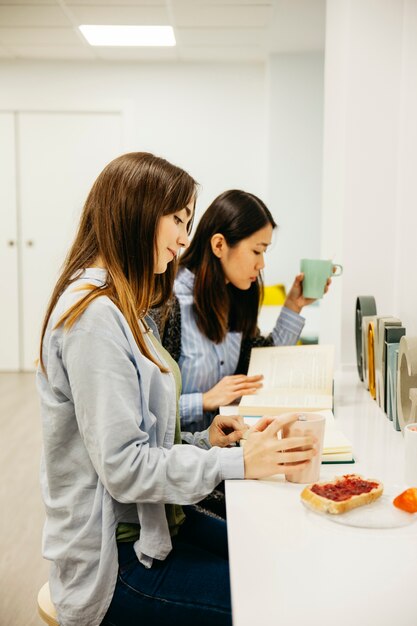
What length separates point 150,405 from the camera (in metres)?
1.11

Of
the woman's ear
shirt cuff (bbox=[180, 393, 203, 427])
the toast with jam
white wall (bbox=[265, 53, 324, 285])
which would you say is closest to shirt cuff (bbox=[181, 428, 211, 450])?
shirt cuff (bbox=[180, 393, 203, 427])

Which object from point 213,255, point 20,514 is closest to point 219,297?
point 213,255

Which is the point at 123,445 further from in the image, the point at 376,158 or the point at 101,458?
the point at 376,158

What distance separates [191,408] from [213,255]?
480 mm

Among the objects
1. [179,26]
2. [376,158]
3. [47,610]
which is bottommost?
[47,610]

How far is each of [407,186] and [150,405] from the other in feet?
4.38

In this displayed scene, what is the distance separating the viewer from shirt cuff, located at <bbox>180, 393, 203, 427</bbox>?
1.70 meters

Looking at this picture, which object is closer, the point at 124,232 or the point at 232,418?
the point at 124,232

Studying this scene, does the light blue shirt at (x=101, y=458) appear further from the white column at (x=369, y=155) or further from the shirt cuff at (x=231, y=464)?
the white column at (x=369, y=155)

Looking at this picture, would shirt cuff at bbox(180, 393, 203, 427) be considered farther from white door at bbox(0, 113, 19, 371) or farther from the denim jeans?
white door at bbox(0, 113, 19, 371)

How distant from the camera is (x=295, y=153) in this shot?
4.93 meters

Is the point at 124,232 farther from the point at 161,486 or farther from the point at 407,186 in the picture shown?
the point at 407,186

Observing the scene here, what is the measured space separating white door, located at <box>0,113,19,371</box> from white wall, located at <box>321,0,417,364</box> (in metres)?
3.54

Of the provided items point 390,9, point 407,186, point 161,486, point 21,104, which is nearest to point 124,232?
point 161,486
